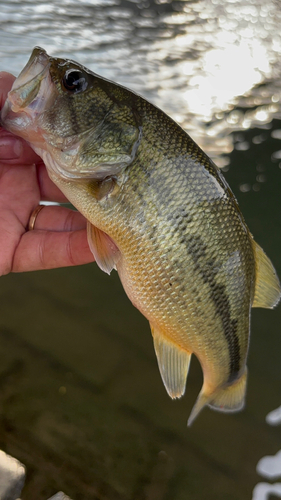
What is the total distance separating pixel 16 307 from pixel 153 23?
6.11m

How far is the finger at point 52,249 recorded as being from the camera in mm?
1844

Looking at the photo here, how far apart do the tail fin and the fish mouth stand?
1500 millimetres

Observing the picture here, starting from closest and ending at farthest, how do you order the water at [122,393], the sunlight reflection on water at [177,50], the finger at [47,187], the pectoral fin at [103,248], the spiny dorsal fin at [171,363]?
the pectoral fin at [103,248], the spiny dorsal fin at [171,363], the finger at [47,187], the water at [122,393], the sunlight reflection on water at [177,50]

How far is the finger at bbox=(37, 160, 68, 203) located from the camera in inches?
82.5

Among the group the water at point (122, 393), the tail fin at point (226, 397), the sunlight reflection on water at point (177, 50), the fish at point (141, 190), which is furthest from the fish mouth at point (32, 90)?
the sunlight reflection on water at point (177, 50)

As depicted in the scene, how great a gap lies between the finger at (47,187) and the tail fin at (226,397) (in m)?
1.24

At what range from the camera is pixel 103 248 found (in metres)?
1.66

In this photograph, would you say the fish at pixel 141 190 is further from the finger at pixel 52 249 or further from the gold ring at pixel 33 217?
the gold ring at pixel 33 217

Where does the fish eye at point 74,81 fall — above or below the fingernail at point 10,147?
above

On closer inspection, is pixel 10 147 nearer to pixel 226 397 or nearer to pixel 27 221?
pixel 27 221

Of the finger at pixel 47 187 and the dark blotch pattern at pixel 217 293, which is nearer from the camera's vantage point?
the dark blotch pattern at pixel 217 293

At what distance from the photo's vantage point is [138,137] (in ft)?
5.01

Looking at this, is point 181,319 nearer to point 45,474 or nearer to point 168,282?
point 168,282

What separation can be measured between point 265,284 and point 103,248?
741 millimetres
